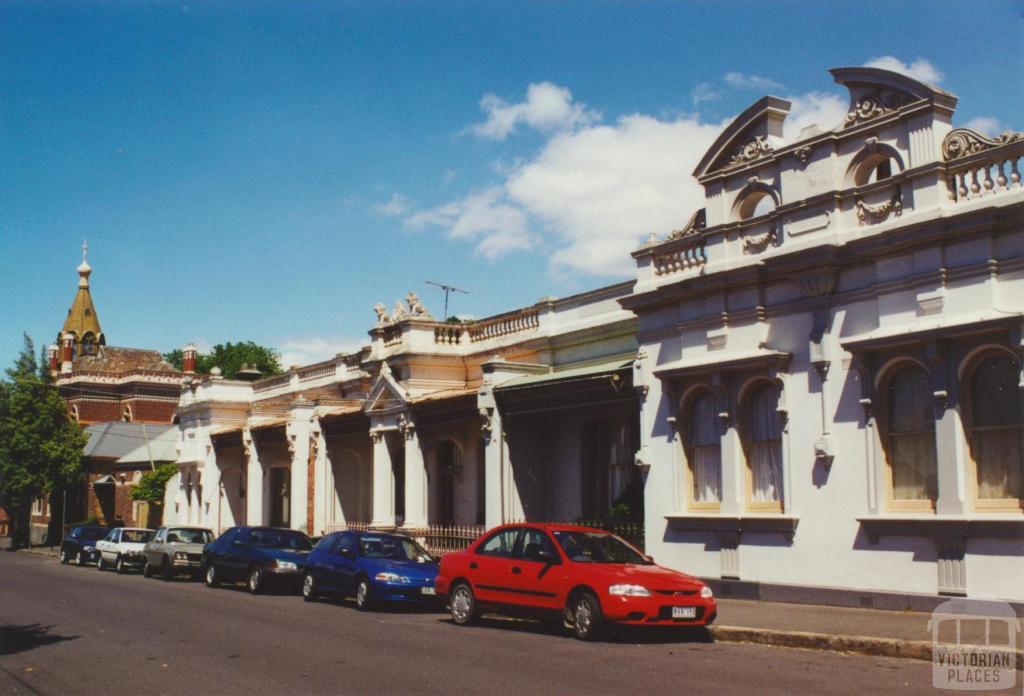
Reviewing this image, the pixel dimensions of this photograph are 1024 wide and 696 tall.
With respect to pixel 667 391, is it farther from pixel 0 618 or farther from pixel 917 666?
pixel 0 618

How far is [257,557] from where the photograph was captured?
873 inches

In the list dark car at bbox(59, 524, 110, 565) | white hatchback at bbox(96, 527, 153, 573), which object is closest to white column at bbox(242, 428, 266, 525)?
dark car at bbox(59, 524, 110, 565)

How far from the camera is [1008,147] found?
13.9 metres

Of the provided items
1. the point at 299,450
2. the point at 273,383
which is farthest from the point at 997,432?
the point at 273,383

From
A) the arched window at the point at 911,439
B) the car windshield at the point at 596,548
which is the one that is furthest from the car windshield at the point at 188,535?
the arched window at the point at 911,439

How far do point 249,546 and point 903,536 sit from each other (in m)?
14.1

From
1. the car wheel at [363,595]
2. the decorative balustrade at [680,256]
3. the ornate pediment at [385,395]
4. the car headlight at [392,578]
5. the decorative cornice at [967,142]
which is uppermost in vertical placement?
the decorative cornice at [967,142]

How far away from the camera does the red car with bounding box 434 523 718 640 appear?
12992mm

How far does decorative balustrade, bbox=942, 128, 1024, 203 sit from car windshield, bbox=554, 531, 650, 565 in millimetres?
6748

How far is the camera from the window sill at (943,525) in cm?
1329

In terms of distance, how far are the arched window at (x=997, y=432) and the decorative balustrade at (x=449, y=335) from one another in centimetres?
1552

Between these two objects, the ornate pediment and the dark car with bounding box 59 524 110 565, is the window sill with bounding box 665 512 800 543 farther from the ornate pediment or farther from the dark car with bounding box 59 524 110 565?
the dark car with bounding box 59 524 110 565

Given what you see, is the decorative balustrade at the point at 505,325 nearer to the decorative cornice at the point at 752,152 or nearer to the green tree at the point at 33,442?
the decorative cornice at the point at 752,152

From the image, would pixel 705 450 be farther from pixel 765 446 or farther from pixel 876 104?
pixel 876 104
